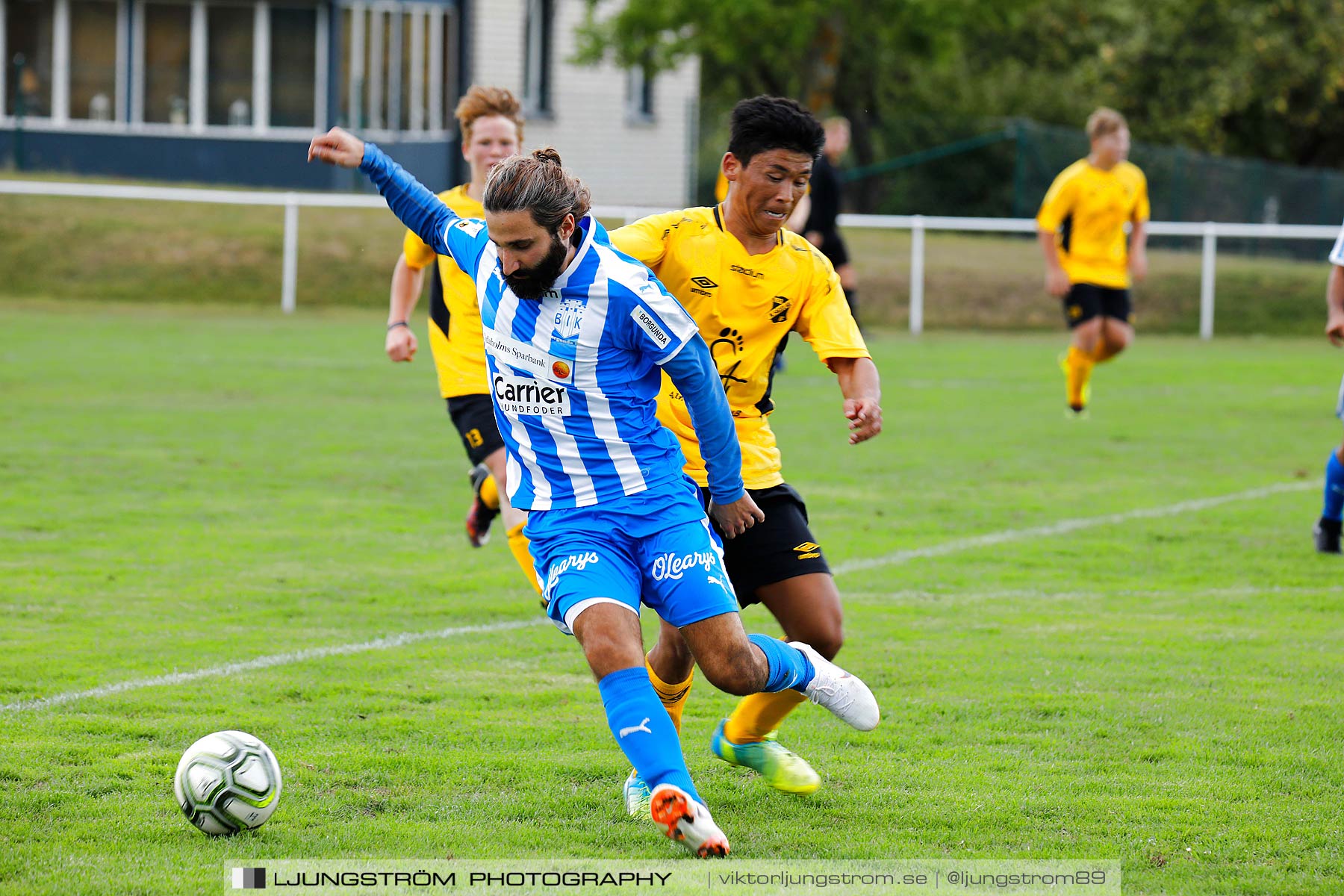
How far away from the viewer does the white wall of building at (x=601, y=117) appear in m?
29.8

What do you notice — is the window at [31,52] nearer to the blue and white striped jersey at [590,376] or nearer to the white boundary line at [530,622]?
the white boundary line at [530,622]

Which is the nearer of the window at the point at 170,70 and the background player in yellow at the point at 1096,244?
the background player in yellow at the point at 1096,244

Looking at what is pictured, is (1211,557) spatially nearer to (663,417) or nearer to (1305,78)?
(663,417)

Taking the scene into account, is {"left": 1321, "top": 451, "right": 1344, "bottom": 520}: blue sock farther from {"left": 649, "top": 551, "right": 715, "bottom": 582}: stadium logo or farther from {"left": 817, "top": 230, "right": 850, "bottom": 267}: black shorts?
{"left": 817, "top": 230, "right": 850, "bottom": 267}: black shorts

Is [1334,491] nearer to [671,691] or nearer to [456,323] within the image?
[456,323]

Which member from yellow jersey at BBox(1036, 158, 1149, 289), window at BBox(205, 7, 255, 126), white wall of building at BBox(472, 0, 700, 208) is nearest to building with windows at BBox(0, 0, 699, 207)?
window at BBox(205, 7, 255, 126)

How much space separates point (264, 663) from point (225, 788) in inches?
70.9

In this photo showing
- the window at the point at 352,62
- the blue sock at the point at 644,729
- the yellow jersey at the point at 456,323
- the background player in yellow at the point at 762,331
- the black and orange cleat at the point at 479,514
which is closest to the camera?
the blue sock at the point at 644,729

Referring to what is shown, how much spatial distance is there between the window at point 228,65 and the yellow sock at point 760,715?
25.6 m

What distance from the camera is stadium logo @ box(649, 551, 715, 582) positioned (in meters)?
4.03

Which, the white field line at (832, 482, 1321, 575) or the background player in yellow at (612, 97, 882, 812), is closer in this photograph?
the background player in yellow at (612, 97, 882, 812)

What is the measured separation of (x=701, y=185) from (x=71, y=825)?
94.1 ft

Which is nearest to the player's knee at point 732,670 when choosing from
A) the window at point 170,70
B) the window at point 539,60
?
the window at point 170,70

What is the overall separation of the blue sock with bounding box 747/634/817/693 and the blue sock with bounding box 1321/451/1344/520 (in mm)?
4713
